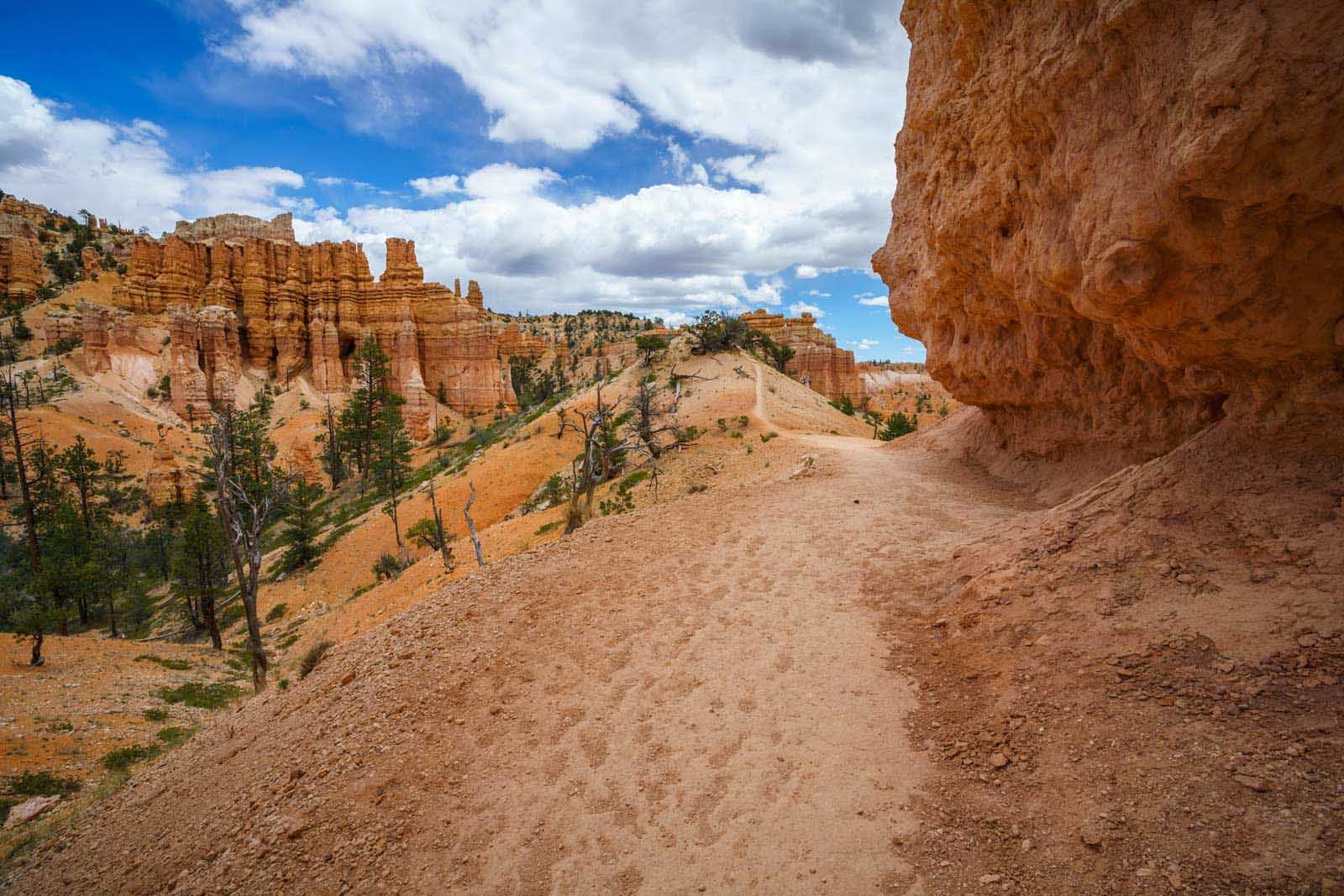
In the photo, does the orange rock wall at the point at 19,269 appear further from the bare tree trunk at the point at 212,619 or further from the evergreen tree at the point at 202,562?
the bare tree trunk at the point at 212,619

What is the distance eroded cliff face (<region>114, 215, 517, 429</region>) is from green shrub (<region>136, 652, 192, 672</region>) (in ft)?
106

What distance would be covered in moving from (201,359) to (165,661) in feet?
130

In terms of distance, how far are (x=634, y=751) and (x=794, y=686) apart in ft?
4.88

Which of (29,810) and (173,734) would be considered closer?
(29,810)

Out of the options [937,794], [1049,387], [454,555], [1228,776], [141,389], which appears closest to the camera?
[1228,776]

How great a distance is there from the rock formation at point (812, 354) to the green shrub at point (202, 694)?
42.1 meters

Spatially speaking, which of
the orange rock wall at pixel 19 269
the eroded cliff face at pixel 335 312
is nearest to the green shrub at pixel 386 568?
the eroded cliff face at pixel 335 312

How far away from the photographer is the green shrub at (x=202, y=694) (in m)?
12.3

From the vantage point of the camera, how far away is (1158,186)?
4.01 m

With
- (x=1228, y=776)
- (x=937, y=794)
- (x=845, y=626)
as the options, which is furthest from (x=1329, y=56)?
(x=845, y=626)

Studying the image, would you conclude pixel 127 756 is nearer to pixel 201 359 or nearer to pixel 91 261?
pixel 201 359

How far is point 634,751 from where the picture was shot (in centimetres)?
454

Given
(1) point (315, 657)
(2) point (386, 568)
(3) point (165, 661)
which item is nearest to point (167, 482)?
(2) point (386, 568)

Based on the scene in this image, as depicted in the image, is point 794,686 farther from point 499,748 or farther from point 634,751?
point 499,748
